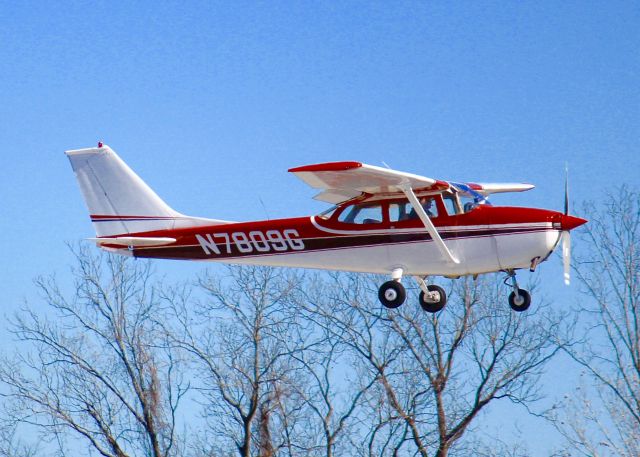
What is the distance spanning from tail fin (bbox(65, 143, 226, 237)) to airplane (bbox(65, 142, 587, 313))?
41 centimetres

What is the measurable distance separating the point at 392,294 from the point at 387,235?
110 cm

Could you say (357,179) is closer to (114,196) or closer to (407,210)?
(407,210)

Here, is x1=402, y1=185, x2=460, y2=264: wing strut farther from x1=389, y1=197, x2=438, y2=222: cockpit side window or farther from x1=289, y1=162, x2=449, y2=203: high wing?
x1=389, y1=197, x2=438, y2=222: cockpit side window

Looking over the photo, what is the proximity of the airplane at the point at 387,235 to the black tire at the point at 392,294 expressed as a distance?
0.02 m

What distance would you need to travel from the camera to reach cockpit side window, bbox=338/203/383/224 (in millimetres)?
20266

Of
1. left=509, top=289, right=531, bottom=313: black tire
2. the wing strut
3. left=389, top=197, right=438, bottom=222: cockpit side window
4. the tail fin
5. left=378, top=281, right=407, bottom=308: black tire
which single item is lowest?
left=509, top=289, right=531, bottom=313: black tire

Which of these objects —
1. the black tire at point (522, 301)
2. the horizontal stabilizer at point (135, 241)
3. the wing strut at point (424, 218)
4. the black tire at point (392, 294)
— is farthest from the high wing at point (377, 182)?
the horizontal stabilizer at point (135, 241)

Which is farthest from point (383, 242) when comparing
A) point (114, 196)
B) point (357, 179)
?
point (114, 196)

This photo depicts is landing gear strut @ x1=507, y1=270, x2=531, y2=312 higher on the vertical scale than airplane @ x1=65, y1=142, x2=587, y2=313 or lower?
lower

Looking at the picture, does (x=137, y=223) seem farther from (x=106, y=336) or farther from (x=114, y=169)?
(x=106, y=336)

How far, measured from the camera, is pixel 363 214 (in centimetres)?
2034

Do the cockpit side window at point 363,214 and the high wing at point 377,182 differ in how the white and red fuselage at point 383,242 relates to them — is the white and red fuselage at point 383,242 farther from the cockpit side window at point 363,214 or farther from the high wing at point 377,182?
the high wing at point 377,182

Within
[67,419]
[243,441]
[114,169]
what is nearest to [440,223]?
[114,169]

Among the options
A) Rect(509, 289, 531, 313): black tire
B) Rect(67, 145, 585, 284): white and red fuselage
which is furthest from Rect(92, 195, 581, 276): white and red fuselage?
Rect(509, 289, 531, 313): black tire
